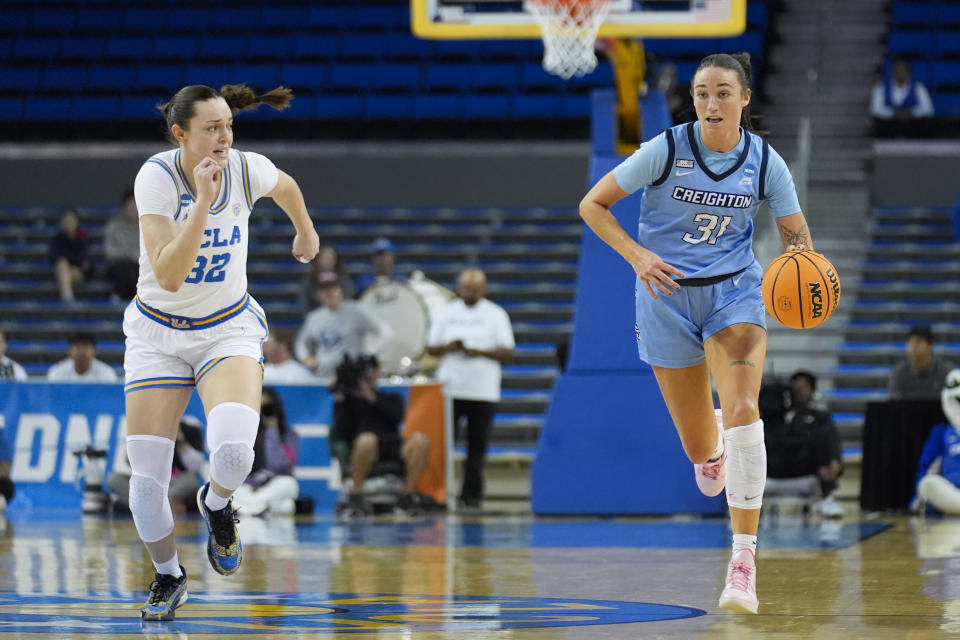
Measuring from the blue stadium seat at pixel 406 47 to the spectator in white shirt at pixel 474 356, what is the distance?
30.4 feet

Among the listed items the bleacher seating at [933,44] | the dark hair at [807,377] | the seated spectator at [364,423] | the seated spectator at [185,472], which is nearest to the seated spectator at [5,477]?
the seated spectator at [185,472]

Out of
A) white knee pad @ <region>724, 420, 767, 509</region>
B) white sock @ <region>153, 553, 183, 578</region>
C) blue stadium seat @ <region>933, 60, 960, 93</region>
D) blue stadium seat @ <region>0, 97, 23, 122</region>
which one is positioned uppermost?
blue stadium seat @ <region>933, 60, 960, 93</region>

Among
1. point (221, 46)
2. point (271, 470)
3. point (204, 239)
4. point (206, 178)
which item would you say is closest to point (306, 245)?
point (204, 239)

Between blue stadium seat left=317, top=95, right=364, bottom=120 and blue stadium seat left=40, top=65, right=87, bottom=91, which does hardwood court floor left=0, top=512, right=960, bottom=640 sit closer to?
blue stadium seat left=317, top=95, right=364, bottom=120

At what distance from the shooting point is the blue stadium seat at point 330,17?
21922 millimetres

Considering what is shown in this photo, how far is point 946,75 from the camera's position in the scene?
19641 millimetres

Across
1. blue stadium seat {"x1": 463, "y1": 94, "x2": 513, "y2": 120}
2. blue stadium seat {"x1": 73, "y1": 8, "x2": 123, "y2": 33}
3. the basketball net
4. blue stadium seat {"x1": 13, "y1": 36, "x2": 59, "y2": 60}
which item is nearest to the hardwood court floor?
the basketball net

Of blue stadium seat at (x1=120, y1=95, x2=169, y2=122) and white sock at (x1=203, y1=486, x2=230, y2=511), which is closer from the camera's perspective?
white sock at (x1=203, y1=486, x2=230, y2=511)

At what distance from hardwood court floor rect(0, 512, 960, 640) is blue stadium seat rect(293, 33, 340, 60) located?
12.3 m

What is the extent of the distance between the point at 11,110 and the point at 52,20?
1.92m

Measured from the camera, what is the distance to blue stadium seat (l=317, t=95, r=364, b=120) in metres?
20.7

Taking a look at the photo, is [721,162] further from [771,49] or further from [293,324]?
[771,49]

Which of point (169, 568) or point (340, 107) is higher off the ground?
point (340, 107)

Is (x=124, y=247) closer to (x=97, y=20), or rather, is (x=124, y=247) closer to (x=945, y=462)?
(x=97, y=20)
